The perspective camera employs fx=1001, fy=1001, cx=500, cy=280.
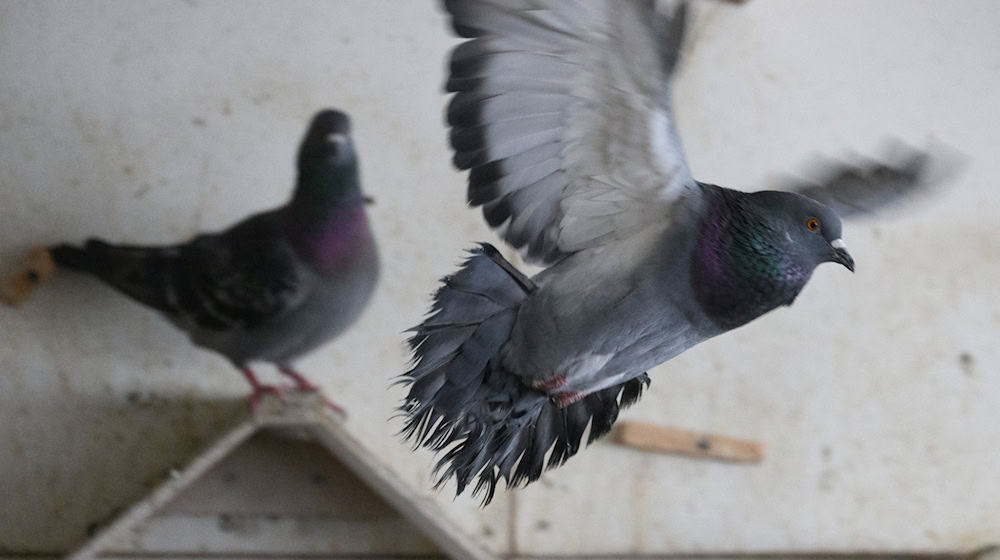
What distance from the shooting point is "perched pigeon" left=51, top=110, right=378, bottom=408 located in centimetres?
199

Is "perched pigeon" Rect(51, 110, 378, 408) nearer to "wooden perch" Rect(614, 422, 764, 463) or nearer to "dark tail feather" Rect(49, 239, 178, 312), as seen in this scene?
"dark tail feather" Rect(49, 239, 178, 312)

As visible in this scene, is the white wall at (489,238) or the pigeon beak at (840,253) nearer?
the pigeon beak at (840,253)

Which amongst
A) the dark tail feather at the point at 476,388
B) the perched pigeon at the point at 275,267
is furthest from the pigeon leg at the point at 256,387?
the dark tail feather at the point at 476,388

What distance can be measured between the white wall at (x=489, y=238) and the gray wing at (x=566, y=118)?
1.38 meters

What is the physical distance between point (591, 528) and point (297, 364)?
0.79m

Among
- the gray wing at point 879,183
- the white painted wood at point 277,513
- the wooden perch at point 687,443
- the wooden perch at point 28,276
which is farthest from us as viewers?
the wooden perch at point 687,443

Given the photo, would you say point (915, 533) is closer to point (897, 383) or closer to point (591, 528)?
point (897, 383)

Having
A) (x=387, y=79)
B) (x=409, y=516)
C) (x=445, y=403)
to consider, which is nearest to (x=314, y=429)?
(x=409, y=516)

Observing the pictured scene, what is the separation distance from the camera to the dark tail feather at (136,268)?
2.01 meters

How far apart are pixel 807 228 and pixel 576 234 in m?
0.22

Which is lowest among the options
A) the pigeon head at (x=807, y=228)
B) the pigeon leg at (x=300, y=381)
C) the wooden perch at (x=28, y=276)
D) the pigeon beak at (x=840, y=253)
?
the pigeon leg at (x=300, y=381)

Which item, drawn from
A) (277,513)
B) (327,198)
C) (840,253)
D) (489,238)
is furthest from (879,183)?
(277,513)

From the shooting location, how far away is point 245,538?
89.7 inches

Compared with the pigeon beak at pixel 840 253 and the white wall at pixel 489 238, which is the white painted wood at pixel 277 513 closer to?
the white wall at pixel 489 238
